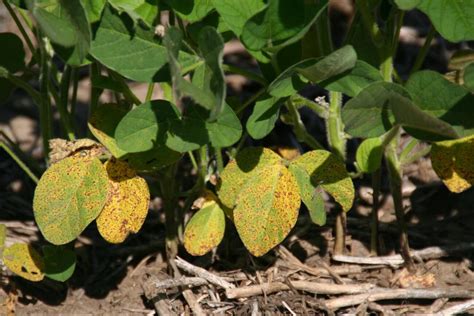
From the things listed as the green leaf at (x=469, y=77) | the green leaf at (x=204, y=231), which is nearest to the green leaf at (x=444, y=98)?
the green leaf at (x=469, y=77)

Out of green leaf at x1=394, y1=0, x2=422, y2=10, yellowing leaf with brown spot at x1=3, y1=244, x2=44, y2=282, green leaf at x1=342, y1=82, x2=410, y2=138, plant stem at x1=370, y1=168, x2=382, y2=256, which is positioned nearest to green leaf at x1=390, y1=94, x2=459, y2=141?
green leaf at x1=342, y1=82, x2=410, y2=138

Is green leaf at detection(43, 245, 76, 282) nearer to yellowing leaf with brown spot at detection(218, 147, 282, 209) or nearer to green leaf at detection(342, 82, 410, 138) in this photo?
yellowing leaf with brown spot at detection(218, 147, 282, 209)

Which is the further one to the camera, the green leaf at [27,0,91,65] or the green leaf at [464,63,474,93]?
the green leaf at [464,63,474,93]

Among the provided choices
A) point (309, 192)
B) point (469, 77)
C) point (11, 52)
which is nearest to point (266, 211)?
point (309, 192)

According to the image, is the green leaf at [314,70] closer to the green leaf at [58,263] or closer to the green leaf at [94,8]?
the green leaf at [94,8]

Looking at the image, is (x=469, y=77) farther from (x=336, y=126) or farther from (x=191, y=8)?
(x=191, y=8)

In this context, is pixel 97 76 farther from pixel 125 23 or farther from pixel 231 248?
pixel 231 248

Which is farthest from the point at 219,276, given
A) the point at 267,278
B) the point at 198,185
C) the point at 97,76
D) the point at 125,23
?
the point at 125,23
